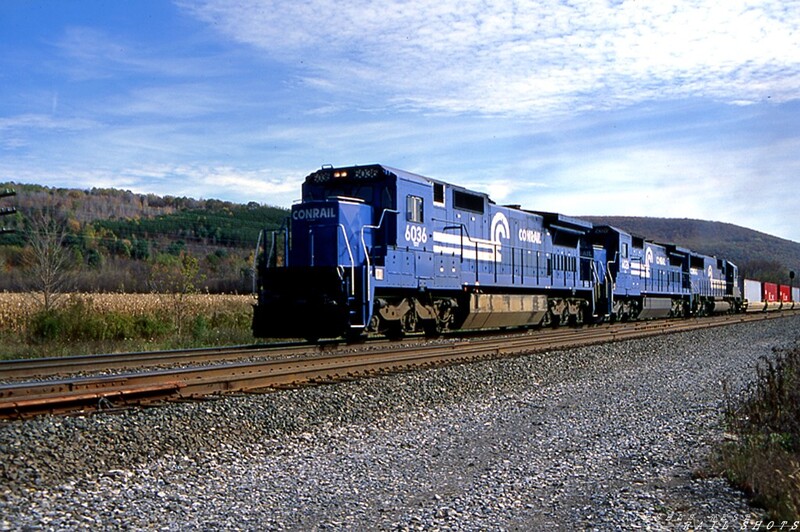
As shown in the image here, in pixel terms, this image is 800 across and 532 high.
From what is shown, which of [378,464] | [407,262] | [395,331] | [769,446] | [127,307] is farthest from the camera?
[127,307]

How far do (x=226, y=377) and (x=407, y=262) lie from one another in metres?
6.78

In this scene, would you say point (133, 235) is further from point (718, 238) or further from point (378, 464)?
point (718, 238)

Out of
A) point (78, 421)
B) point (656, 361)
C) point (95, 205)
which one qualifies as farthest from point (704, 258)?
point (95, 205)

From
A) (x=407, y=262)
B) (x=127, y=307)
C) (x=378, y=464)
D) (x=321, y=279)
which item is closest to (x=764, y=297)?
(x=127, y=307)

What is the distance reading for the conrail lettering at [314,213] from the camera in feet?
47.9

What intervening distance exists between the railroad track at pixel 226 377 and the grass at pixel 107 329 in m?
4.76

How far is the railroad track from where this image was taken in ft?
24.5

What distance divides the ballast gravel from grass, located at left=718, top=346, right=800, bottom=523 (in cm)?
17

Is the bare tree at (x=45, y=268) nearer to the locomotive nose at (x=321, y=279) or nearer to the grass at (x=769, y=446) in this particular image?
the locomotive nose at (x=321, y=279)

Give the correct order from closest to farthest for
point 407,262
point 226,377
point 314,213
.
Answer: point 226,377
point 314,213
point 407,262

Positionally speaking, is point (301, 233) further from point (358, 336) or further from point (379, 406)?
point (379, 406)

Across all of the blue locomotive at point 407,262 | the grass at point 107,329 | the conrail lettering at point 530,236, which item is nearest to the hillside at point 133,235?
the grass at point 107,329

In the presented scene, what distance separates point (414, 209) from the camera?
52.3 feet

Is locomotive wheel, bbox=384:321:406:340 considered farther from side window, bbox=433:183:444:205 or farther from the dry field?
the dry field
